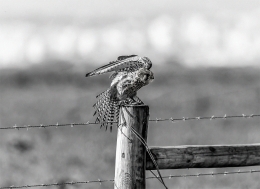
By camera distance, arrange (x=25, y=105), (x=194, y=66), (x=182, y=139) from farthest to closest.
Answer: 1. (x=194, y=66)
2. (x=25, y=105)
3. (x=182, y=139)

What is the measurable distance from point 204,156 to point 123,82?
3.96 feet

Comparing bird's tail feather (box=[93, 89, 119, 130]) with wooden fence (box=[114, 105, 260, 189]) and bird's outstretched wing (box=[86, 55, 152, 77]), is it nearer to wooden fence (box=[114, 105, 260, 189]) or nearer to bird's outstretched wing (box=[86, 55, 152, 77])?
bird's outstretched wing (box=[86, 55, 152, 77])

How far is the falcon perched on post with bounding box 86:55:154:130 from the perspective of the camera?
15.3 ft

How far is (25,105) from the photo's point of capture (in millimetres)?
21219

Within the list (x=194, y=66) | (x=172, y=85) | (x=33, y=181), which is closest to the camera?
(x=33, y=181)

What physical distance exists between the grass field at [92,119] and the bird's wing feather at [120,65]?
10577 mm

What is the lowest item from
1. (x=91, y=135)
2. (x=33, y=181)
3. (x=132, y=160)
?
(x=33, y=181)

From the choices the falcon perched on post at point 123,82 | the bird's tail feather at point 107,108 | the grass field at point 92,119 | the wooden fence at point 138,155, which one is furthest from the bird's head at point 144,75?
the grass field at point 92,119

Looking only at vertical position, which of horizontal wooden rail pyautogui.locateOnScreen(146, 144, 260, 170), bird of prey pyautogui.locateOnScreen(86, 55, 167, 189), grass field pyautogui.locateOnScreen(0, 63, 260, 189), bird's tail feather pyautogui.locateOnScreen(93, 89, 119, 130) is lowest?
grass field pyautogui.locateOnScreen(0, 63, 260, 189)

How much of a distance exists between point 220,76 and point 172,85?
7.61 ft

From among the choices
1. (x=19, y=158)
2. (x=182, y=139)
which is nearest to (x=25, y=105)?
(x=19, y=158)

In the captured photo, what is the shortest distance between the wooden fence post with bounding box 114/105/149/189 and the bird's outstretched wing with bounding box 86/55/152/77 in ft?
2.02

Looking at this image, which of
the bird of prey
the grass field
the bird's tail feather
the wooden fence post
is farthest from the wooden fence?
the grass field

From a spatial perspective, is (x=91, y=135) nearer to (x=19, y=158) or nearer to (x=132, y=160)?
(x=19, y=158)
